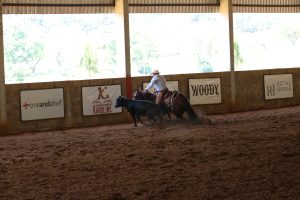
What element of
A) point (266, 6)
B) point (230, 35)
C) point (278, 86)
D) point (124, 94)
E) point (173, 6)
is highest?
point (266, 6)

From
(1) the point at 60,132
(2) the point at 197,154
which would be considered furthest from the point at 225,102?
(2) the point at 197,154

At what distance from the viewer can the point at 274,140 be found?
13727 millimetres

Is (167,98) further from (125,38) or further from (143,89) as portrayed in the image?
(125,38)

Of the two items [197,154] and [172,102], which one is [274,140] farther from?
[172,102]

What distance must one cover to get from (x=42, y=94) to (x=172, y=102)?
399cm

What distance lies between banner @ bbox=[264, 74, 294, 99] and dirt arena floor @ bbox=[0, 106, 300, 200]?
588cm

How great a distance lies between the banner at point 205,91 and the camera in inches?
858

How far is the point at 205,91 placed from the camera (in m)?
22.1

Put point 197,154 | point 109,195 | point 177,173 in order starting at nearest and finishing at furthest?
point 109,195
point 177,173
point 197,154

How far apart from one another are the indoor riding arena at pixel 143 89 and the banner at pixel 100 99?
34 millimetres

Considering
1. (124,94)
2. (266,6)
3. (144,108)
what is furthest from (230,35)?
(144,108)

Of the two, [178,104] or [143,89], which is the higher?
[143,89]

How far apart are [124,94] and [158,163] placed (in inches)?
363

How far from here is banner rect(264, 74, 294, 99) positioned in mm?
23688
